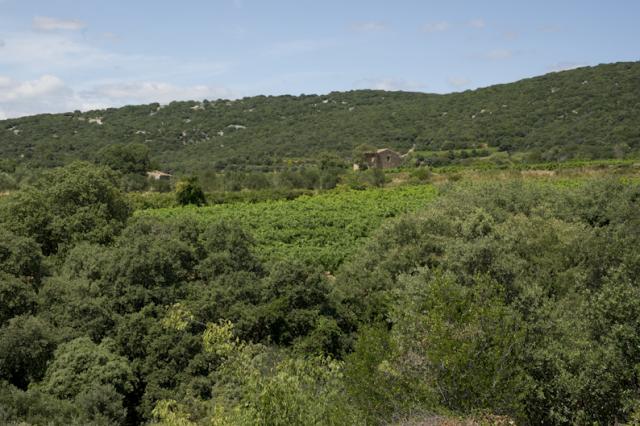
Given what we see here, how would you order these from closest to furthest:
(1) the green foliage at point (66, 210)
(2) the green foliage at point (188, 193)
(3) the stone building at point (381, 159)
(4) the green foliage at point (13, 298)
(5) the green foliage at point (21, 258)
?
1. (4) the green foliage at point (13, 298)
2. (5) the green foliage at point (21, 258)
3. (1) the green foliage at point (66, 210)
4. (2) the green foliage at point (188, 193)
5. (3) the stone building at point (381, 159)

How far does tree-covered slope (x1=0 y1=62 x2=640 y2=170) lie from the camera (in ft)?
320

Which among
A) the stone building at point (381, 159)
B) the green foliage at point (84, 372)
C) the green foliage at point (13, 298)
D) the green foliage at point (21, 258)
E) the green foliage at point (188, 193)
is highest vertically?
the green foliage at point (21, 258)

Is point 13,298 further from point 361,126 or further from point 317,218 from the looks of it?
point 361,126

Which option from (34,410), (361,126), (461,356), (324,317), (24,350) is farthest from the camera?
(361,126)

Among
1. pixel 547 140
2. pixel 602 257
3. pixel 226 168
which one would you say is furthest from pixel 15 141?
pixel 602 257

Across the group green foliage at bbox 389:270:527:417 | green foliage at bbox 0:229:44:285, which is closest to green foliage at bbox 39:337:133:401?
green foliage at bbox 0:229:44:285

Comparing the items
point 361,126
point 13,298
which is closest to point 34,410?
point 13,298

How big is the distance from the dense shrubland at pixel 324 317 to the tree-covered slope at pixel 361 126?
6290cm

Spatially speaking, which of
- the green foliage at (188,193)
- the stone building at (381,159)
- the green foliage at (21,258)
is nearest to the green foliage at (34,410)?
the green foliage at (21,258)

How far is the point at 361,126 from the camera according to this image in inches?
5369

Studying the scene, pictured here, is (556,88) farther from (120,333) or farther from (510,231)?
(120,333)

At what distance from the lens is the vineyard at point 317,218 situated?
126 feet

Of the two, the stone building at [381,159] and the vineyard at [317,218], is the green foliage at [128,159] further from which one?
the stone building at [381,159]

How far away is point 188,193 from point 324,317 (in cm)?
4496
